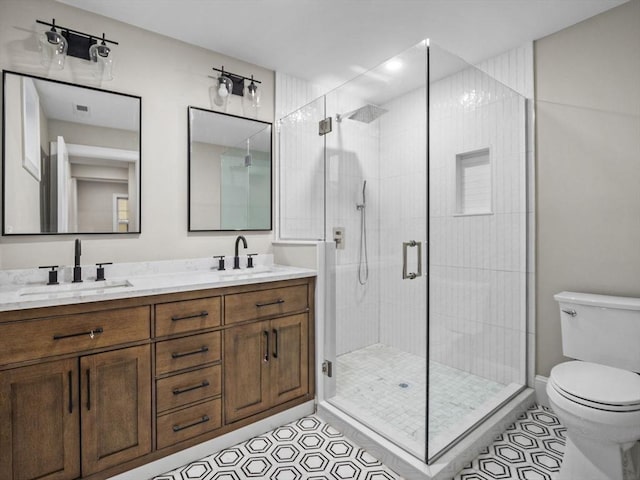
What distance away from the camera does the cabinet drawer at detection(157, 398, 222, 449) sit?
165 cm

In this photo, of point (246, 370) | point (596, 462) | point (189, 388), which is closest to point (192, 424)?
point (189, 388)

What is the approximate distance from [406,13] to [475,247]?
147 cm

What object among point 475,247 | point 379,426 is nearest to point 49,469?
point 379,426

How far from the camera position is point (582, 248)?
6.96ft

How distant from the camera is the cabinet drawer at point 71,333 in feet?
4.26

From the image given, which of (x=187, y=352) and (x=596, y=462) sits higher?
(x=187, y=352)

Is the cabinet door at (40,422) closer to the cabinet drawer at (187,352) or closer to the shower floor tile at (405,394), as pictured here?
the cabinet drawer at (187,352)

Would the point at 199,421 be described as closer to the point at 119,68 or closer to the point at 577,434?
the point at 577,434

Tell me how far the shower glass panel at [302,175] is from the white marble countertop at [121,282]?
0.33m

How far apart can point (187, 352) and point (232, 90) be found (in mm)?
1861

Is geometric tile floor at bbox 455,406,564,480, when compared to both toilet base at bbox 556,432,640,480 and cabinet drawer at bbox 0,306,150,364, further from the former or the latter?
cabinet drawer at bbox 0,306,150,364

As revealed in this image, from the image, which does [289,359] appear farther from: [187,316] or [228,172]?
[228,172]

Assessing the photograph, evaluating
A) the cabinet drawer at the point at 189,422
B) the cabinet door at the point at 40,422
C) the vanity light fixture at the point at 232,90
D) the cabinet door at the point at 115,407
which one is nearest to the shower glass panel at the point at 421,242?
the vanity light fixture at the point at 232,90

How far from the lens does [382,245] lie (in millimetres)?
1855
